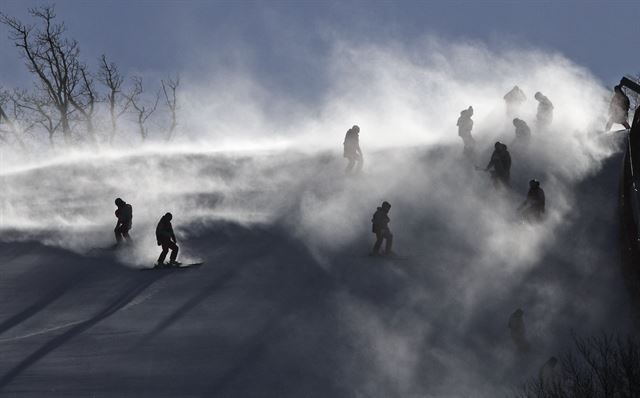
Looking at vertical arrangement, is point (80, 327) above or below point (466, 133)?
below

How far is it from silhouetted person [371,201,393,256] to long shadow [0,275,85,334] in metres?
7.36

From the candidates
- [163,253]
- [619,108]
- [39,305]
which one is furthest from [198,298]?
[619,108]

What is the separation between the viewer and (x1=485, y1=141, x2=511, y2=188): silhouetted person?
29.7 m

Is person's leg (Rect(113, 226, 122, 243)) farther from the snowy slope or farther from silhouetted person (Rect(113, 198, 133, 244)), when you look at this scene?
the snowy slope

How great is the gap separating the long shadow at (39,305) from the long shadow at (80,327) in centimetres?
148

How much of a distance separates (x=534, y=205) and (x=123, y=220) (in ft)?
36.0

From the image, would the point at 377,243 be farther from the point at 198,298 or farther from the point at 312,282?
the point at 198,298

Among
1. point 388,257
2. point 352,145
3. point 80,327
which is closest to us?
point 80,327

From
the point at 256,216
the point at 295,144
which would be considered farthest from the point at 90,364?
the point at 295,144

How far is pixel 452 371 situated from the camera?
786 inches

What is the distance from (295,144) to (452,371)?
78.6 ft

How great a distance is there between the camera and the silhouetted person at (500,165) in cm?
2969

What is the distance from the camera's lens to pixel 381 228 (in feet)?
84.3

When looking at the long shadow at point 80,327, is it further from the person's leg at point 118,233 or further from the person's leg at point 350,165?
the person's leg at point 350,165
